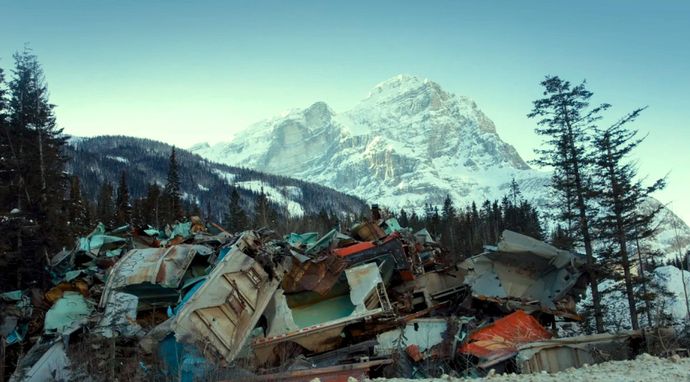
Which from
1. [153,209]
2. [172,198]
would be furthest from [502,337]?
[153,209]

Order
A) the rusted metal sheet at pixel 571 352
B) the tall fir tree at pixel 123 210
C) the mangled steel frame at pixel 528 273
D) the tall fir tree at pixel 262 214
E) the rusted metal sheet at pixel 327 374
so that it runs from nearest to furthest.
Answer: the rusted metal sheet at pixel 327 374 → the rusted metal sheet at pixel 571 352 → the mangled steel frame at pixel 528 273 → the tall fir tree at pixel 123 210 → the tall fir tree at pixel 262 214

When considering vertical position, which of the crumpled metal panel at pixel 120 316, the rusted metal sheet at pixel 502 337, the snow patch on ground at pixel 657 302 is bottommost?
the snow patch on ground at pixel 657 302

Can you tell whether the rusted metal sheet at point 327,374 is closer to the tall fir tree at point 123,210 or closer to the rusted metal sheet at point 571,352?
the rusted metal sheet at point 571,352

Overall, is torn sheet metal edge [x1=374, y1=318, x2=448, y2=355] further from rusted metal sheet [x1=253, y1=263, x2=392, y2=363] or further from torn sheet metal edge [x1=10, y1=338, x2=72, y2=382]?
torn sheet metal edge [x1=10, y1=338, x2=72, y2=382]

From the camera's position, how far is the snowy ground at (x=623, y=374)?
254 inches

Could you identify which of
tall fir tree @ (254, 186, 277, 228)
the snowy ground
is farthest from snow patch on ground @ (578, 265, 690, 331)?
tall fir tree @ (254, 186, 277, 228)

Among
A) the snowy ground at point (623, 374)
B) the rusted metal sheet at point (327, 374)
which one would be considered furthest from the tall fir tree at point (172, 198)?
the snowy ground at point (623, 374)

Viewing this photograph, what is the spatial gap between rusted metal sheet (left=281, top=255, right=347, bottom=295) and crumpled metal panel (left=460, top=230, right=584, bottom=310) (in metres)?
3.96

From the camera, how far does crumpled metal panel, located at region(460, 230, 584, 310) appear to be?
1366 centimetres

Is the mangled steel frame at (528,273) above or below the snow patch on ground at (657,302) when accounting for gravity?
above

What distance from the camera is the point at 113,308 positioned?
10180mm

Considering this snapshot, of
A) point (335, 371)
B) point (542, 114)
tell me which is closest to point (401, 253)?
point (335, 371)

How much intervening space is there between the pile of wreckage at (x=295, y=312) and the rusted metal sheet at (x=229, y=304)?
0.02 meters

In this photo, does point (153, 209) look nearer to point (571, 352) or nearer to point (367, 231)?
point (367, 231)
